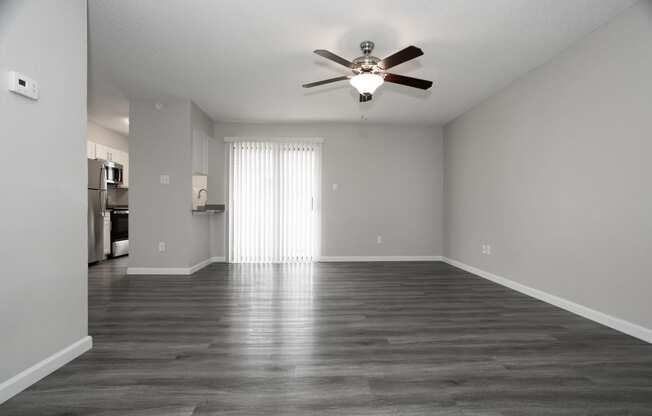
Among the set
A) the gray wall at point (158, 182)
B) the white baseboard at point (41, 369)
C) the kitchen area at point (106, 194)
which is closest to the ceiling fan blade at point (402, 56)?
the white baseboard at point (41, 369)

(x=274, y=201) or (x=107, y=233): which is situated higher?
(x=274, y=201)

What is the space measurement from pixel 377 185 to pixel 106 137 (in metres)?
5.40

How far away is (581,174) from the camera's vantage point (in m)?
2.94

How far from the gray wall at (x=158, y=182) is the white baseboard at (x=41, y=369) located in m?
2.67

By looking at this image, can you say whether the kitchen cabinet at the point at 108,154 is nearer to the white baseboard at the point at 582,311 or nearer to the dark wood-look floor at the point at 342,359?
the dark wood-look floor at the point at 342,359

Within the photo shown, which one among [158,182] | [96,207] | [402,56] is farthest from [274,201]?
[402,56]

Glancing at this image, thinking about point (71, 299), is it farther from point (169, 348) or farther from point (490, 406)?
point (490, 406)

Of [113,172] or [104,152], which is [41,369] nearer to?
[113,172]

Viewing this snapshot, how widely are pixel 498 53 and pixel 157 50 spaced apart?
11.5 feet

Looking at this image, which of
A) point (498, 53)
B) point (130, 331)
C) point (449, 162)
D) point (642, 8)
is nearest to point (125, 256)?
point (130, 331)

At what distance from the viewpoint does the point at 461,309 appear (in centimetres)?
308

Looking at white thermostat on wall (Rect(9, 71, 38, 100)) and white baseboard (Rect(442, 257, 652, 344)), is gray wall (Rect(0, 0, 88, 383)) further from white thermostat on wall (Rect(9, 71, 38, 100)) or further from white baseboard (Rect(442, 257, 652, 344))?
white baseboard (Rect(442, 257, 652, 344))

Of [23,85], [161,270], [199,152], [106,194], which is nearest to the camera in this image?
[23,85]

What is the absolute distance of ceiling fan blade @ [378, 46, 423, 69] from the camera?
8.04 ft
